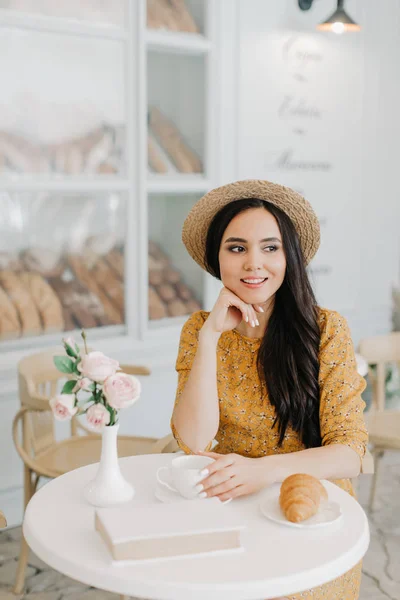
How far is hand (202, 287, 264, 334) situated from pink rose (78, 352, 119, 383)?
17.0 inches

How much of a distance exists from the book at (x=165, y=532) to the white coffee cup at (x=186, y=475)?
130mm

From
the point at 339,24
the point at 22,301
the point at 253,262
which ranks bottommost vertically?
the point at 22,301

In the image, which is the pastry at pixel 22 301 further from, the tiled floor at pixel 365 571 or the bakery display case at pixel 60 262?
the tiled floor at pixel 365 571

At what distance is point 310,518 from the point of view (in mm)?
1424

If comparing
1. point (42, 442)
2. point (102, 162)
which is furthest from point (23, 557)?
point (102, 162)

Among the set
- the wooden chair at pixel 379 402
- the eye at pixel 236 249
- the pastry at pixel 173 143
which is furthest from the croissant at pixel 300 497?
the pastry at pixel 173 143

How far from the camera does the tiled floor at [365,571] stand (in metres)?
2.57

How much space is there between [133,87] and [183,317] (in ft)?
3.49

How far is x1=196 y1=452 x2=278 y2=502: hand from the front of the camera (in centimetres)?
151

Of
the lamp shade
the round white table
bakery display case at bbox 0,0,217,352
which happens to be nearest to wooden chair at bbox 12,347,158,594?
bakery display case at bbox 0,0,217,352

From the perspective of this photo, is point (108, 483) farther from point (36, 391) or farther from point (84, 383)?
point (36, 391)

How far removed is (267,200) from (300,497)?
0.80 m

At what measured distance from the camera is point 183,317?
3.53 m

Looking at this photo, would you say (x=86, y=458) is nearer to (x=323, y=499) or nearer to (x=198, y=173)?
(x=323, y=499)
